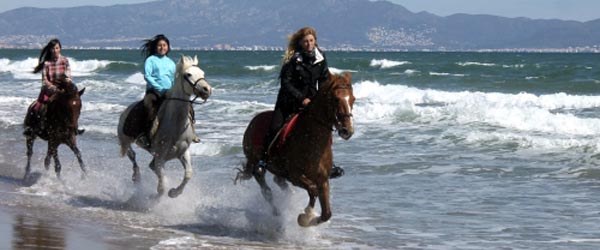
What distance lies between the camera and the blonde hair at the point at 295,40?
9.19 metres

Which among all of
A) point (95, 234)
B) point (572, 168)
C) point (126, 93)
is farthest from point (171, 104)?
point (126, 93)

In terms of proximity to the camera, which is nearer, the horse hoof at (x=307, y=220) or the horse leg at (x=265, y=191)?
the horse hoof at (x=307, y=220)

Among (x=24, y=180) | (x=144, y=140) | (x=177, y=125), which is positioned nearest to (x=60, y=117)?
(x=24, y=180)

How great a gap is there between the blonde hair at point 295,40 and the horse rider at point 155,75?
2248mm

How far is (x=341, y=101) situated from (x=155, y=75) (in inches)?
143

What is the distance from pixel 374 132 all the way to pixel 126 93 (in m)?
19.7

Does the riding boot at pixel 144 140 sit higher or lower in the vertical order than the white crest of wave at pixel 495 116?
higher

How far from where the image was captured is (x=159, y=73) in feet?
37.2

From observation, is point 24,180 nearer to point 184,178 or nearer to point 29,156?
point 29,156

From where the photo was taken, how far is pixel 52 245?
834cm

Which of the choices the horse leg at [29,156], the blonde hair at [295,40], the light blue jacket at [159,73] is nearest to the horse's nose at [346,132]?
the blonde hair at [295,40]

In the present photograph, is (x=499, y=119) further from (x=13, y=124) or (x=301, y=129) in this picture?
(x=301, y=129)

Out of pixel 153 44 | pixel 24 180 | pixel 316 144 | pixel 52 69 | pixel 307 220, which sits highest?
pixel 153 44

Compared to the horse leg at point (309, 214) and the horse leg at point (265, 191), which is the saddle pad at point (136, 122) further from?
the horse leg at point (309, 214)
